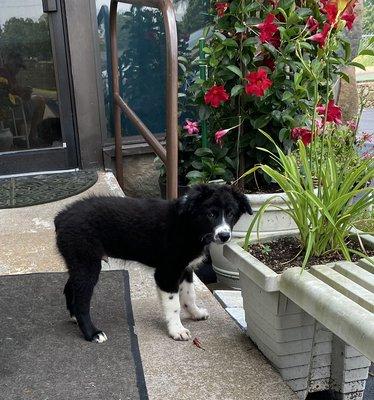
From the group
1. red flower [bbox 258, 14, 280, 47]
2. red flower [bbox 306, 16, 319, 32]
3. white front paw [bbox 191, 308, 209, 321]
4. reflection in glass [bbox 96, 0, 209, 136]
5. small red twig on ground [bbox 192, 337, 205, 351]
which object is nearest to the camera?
small red twig on ground [bbox 192, 337, 205, 351]

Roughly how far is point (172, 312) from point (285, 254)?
0.59 metres

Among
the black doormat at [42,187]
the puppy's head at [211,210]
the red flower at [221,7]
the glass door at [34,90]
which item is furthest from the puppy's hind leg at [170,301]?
the glass door at [34,90]

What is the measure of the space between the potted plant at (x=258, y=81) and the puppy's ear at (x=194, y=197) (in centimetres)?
76

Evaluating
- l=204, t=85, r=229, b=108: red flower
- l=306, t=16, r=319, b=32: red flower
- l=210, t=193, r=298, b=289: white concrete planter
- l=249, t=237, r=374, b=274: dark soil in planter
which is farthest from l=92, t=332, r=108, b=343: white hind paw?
l=306, t=16, r=319, b=32: red flower

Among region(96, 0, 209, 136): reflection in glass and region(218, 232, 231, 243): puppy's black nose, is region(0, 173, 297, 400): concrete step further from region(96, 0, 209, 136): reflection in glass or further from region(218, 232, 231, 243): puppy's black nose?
region(96, 0, 209, 136): reflection in glass

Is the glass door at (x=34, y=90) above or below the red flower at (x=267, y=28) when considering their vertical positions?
below

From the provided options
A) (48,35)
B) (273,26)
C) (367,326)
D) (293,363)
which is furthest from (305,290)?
(48,35)

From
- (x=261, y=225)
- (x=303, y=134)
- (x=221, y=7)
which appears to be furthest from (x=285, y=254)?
(x=221, y=7)

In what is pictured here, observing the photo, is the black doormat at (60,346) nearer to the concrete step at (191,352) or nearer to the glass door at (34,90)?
the concrete step at (191,352)

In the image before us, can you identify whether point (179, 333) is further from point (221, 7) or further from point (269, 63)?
point (221, 7)

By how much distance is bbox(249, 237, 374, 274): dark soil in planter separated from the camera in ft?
7.02

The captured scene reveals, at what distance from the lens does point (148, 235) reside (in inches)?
91.4

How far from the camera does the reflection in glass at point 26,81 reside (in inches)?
173

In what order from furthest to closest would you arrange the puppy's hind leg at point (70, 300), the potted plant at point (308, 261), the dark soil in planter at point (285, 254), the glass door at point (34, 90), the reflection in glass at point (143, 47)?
1. the reflection in glass at point (143, 47)
2. the glass door at point (34, 90)
3. the puppy's hind leg at point (70, 300)
4. the dark soil in planter at point (285, 254)
5. the potted plant at point (308, 261)
